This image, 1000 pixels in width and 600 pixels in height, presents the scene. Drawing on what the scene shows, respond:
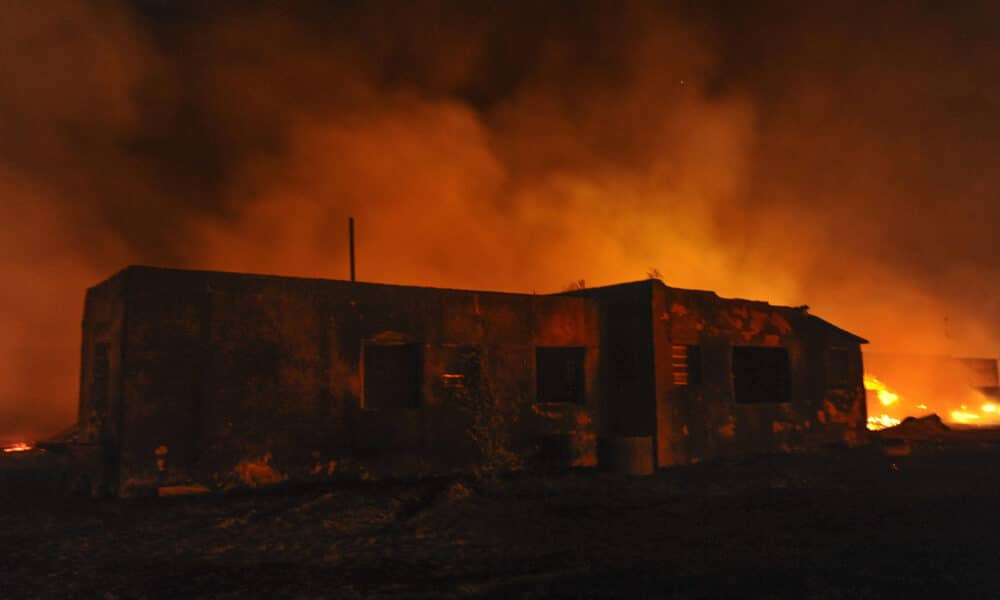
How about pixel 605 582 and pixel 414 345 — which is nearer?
pixel 605 582

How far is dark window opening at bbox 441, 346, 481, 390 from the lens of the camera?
429 inches

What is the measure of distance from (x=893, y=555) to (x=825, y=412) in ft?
31.0

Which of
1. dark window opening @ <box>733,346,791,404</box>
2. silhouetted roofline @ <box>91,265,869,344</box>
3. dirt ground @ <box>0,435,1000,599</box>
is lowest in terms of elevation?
dirt ground @ <box>0,435,1000,599</box>

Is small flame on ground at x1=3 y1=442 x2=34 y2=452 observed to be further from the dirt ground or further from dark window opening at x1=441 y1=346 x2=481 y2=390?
dark window opening at x1=441 y1=346 x2=481 y2=390

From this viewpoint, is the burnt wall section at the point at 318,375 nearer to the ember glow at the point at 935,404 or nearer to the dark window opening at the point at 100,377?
the dark window opening at the point at 100,377

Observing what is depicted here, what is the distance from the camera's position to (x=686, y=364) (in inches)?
506

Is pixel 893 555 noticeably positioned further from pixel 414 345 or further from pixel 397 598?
pixel 414 345

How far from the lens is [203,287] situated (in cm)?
927

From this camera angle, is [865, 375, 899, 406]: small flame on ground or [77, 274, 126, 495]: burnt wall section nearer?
[77, 274, 126, 495]: burnt wall section

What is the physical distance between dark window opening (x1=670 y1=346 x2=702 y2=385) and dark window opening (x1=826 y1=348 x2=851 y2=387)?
4602 mm

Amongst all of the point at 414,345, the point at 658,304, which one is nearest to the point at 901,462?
the point at 658,304

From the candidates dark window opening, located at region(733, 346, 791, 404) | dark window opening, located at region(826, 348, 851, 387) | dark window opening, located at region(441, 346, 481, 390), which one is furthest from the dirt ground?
dark window opening, located at region(826, 348, 851, 387)

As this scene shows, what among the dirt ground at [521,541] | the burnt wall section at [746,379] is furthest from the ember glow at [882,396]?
the dirt ground at [521,541]

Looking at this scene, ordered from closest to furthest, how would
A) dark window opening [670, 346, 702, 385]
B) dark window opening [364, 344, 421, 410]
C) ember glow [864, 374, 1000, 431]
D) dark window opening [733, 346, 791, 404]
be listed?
dark window opening [364, 344, 421, 410]
dark window opening [670, 346, 702, 385]
dark window opening [733, 346, 791, 404]
ember glow [864, 374, 1000, 431]
